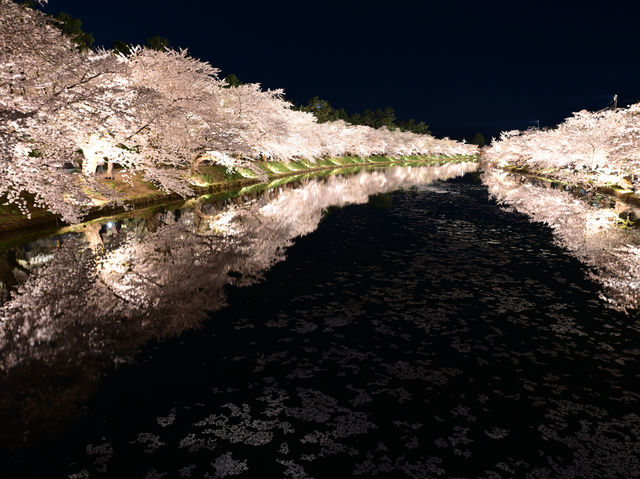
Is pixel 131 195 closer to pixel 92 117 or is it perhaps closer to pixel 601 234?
pixel 92 117

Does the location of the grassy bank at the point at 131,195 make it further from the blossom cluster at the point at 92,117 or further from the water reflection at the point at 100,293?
the water reflection at the point at 100,293

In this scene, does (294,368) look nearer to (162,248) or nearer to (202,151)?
(162,248)

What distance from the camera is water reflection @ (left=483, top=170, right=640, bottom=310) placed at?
15070 mm

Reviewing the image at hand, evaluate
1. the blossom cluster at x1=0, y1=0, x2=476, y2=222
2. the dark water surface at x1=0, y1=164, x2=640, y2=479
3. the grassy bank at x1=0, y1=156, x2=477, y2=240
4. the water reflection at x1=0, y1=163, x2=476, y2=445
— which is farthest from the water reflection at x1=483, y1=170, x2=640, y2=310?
the grassy bank at x1=0, y1=156, x2=477, y2=240

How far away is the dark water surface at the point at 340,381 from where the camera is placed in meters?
6.30

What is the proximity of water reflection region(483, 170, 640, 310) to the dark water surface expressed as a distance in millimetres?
997

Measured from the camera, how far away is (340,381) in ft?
27.9

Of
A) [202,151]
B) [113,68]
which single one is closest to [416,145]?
[202,151]

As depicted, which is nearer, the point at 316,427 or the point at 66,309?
the point at 316,427

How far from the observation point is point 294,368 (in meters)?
8.97

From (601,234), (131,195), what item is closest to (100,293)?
(131,195)

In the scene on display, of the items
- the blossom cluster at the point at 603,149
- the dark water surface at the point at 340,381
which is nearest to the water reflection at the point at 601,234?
the dark water surface at the point at 340,381

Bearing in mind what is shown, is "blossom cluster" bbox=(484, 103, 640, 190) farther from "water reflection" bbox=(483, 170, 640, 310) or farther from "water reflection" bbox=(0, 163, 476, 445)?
"water reflection" bbox=(0, 163, 476, 445)

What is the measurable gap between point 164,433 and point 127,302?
6.40m
